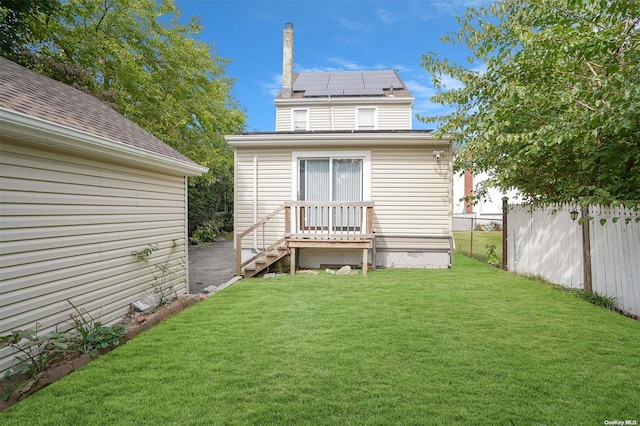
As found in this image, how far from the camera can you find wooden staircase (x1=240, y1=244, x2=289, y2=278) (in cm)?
711

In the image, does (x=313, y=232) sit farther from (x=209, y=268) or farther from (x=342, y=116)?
(x=342, y=116)

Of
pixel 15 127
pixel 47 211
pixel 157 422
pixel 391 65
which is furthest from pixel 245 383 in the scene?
pixel 391 65

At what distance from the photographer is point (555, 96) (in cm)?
443

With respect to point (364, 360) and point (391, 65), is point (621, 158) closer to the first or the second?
point (364, 360)

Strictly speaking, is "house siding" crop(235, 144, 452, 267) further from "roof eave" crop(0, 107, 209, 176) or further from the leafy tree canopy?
the leafy tree canopy

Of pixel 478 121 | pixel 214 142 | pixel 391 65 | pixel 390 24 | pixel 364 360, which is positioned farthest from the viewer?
pixel 391 65

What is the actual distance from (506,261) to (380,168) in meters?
3.77

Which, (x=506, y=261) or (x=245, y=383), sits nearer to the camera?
(x=245, y=383)

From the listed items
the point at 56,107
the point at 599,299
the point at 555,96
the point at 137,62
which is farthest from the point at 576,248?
the point at 137,62

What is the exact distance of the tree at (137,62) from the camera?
9109mm

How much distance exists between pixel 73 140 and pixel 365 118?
13.0 m

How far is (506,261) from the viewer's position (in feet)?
25.2

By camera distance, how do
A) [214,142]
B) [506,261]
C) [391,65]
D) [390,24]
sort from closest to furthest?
[506,261]
[390,24]
[214,142]
[391,65]

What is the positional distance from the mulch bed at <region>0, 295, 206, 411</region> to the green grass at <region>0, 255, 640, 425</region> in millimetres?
110
